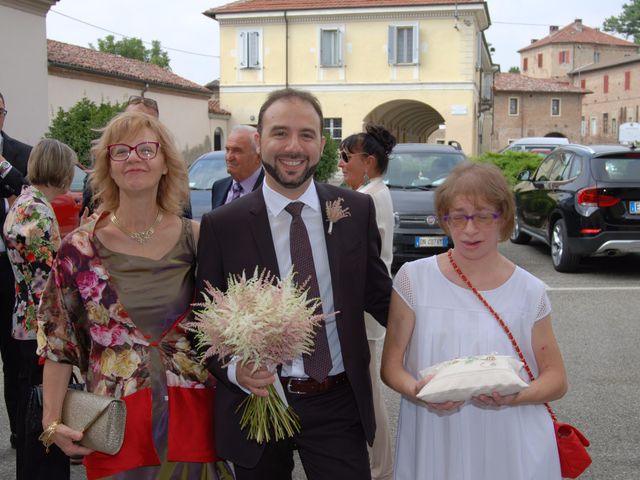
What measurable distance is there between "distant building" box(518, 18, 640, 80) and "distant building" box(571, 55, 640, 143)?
6.28 m

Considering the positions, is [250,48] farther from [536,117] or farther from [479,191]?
[536,117]

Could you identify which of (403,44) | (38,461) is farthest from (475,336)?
(403,44)

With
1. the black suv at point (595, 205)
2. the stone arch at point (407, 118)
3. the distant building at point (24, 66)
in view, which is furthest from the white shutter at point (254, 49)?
Result: the black suv at point (595, 205)

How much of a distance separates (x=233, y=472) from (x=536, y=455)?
120 cm

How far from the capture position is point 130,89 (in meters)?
29.9

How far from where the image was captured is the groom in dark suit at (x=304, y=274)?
2650 millimetres

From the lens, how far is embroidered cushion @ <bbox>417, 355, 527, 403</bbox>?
2361mm

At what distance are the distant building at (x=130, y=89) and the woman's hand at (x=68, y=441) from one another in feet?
60.2

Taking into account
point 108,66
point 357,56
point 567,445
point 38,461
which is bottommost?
point 38,461

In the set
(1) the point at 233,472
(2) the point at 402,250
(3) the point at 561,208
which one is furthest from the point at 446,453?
(3) the point at 561,208

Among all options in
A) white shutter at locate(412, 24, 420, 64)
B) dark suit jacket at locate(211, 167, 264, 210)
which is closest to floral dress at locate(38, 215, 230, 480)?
dark suit jacket at locate(211, 167, 264, 210)

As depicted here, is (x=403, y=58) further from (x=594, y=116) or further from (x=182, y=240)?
(x=594, y=116)

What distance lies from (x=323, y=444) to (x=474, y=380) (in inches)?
26.0

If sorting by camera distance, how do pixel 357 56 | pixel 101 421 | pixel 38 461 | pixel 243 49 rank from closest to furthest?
pixel 101 421 < pixel 38 461 < pixel 357 56 < pixel 243 49
